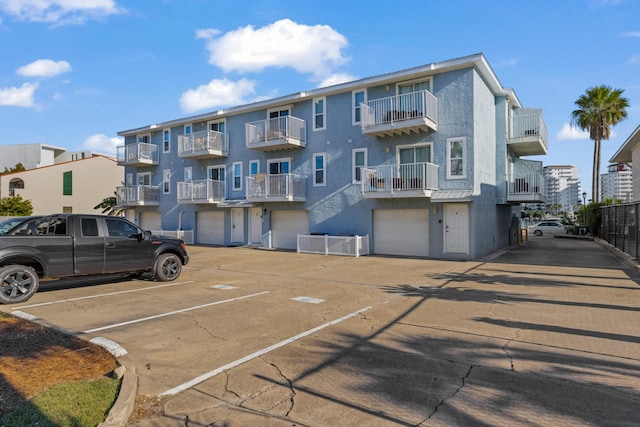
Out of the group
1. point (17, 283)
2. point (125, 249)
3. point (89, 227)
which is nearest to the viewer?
point (17, 283)

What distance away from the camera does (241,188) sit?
2264 centimetres

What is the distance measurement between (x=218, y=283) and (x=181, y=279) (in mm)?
1415

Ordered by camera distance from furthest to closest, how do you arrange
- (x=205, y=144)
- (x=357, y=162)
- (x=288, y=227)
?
(x=205, y=144), (x=288, y=227), (x=357, y=162)

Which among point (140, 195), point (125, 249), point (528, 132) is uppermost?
point (528, 132)

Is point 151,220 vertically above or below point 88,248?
above

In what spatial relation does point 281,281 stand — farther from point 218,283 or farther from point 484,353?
point 484,353

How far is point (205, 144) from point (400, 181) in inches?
504

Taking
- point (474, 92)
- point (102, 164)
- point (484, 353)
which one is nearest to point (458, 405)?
point (484, 353)

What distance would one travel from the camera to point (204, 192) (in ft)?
75.7

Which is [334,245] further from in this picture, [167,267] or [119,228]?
[119,228]

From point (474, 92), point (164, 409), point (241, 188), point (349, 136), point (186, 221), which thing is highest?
point (474, 92)

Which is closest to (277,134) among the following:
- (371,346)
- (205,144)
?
(205,144)

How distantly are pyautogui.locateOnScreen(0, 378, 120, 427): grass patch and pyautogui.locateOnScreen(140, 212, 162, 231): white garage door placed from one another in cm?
2493

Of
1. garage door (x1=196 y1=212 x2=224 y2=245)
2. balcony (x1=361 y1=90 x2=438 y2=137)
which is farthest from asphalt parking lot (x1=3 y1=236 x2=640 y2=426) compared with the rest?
garage door (x1=196 y1=212 x2=224 y2=245)
